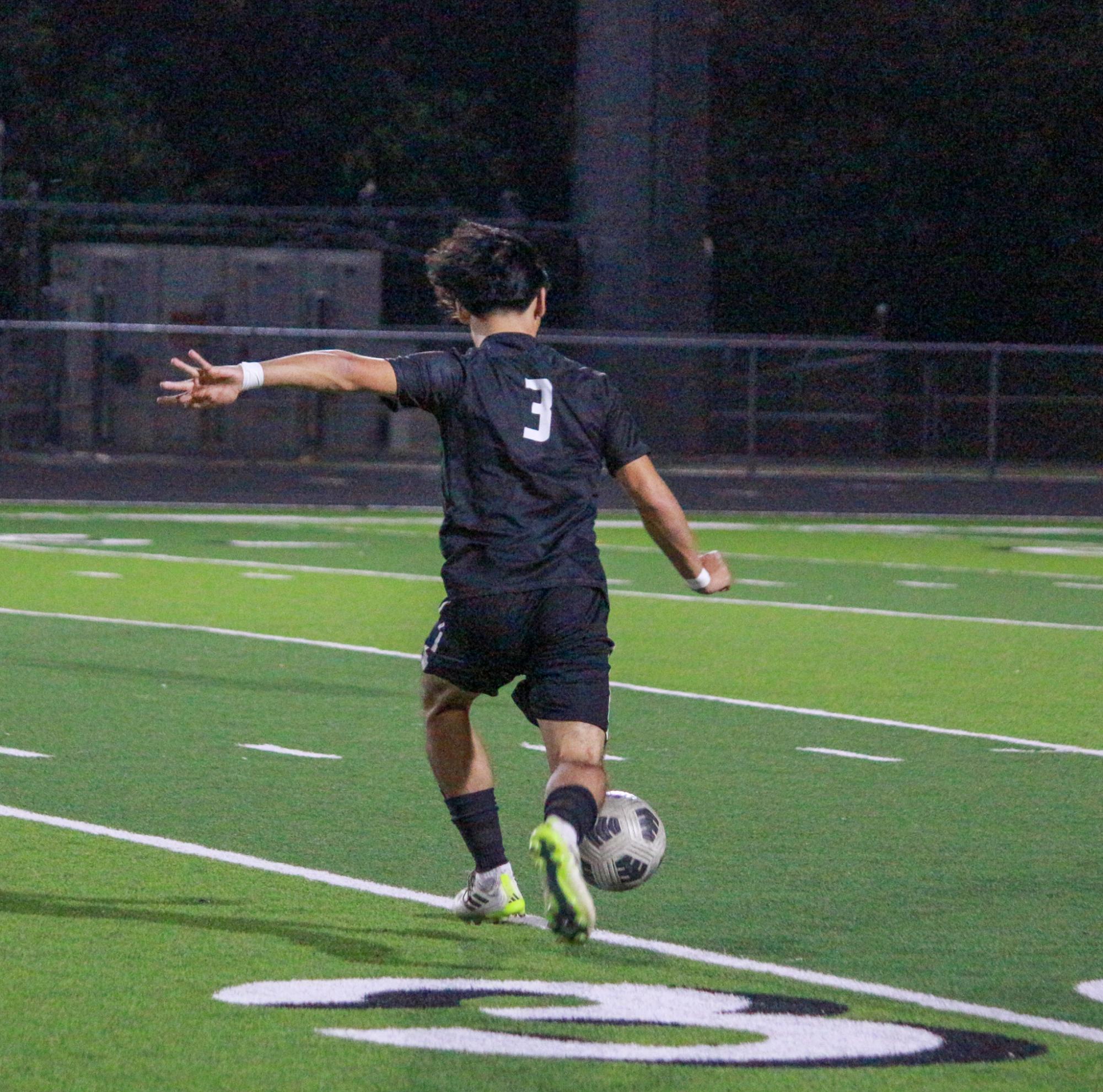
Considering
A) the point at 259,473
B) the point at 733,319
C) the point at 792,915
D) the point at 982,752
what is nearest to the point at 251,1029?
the point at 792,915

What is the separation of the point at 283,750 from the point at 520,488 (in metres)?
3.84

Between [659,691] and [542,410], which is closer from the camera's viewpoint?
[542,410]

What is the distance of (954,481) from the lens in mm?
29078

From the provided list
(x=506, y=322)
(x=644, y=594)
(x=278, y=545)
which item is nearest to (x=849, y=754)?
(x=506, y=322)

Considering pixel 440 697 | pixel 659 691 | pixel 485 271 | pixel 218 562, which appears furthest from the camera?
pixel 218 562

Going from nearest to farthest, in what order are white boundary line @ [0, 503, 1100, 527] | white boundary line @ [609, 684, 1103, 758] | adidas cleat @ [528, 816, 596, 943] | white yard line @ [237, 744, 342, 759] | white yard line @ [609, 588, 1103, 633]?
adidas cleat @ [528, 816, 596, 943] → white yard line @ [237, 744, 342, 759] → white boundary line @ [609, 684, 1103, 758] → white yard line @ [609, 588, 1103, 633] → white boundary line @ [0, 503, 1100, 527]

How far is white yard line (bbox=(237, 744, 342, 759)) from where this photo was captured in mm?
9188

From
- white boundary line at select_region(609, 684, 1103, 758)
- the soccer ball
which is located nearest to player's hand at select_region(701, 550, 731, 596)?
the soccer ball

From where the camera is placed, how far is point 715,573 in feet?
19.4

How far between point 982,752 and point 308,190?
45791 mm

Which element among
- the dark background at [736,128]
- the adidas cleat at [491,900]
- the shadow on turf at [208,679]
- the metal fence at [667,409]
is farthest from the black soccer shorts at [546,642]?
the dark background at [736,128]

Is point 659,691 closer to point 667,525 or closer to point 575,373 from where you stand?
point 667,525

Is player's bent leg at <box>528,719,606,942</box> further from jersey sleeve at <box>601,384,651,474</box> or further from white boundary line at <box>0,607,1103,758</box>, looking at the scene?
white boundary line at <box>0,607,1103,758</box>

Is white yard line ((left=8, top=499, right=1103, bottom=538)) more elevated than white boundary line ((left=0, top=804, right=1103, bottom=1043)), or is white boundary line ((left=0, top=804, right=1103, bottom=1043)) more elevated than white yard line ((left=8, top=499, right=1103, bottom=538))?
white yard line ((left=8, top=499, right=1103, bottom=538))
